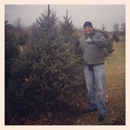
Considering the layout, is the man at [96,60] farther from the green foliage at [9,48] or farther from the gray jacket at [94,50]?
the green foliage at [9,48]

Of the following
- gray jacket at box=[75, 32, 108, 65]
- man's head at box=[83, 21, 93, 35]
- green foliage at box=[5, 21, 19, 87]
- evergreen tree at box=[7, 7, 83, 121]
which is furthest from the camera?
green foliage at box=[5, 21, 19, 87]

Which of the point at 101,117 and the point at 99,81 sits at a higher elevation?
the point at 99,81

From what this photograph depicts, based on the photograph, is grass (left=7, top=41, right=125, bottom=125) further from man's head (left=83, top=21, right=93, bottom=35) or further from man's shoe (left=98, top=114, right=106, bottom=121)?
man's head (left=83, top=21, right=93, bottom=35)

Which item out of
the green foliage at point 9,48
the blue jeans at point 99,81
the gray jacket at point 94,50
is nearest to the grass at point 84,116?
the blue jeans at point 99,81

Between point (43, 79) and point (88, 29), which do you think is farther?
point (88, 29)

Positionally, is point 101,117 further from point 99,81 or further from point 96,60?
point 96,60

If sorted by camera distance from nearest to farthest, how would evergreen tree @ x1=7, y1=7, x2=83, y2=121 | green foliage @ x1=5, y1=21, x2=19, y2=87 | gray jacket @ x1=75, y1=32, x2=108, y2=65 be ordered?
evergreen tree @ x1=7, y1=7, x2=83, y2=121 → gray jacket @ x1=75, y1=32, x2=108, y2=65 → green foliage @ x1=5, y1=21, x2=19, y2=87

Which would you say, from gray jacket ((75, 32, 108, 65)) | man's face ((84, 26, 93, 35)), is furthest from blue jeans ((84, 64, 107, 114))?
man's face ((84, 26, 93, 35))

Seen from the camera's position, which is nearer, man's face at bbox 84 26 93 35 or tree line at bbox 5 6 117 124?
tree line at bbox 5 6 117 124

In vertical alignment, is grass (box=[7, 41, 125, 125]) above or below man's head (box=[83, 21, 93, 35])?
below

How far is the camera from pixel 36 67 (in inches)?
164

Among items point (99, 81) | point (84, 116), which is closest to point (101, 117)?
point (84, 116)

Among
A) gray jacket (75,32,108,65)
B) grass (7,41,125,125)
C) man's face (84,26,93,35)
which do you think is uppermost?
man's face (84,26,93,35)

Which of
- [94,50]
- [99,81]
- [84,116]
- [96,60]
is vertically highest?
[94,50]
